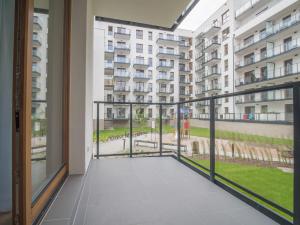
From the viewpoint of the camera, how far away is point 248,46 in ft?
51.5

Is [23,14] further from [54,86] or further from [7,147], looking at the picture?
[54,86]

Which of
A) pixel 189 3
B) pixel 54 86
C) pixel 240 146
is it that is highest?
pixel 189 3

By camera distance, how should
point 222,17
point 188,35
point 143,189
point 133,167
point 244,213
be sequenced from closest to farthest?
1. point 244,213
2. point 143,189
3. point 133,167
4. point 222,17
5. point 188,35

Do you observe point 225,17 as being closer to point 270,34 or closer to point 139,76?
point 270,34

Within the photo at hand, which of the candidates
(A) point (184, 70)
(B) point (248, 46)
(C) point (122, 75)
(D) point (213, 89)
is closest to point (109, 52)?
(C) point (122, 75)

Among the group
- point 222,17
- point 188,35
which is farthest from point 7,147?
point 188,35

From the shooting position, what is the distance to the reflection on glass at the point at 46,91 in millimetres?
1184

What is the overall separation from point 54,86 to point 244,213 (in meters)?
1.92

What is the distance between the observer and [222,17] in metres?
18.7

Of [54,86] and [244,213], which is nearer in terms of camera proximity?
[244,213]

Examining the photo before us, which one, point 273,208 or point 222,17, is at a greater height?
point 222,17

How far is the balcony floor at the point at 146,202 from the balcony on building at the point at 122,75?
17476 millimetres

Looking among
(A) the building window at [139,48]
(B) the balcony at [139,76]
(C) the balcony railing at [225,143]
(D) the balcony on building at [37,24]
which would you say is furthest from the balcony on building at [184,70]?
(D) the balcony on building at [37,24]

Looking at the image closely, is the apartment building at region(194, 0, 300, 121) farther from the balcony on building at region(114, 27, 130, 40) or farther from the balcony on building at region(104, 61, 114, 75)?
the balcony on building at region(104, 61, 114, 75)
